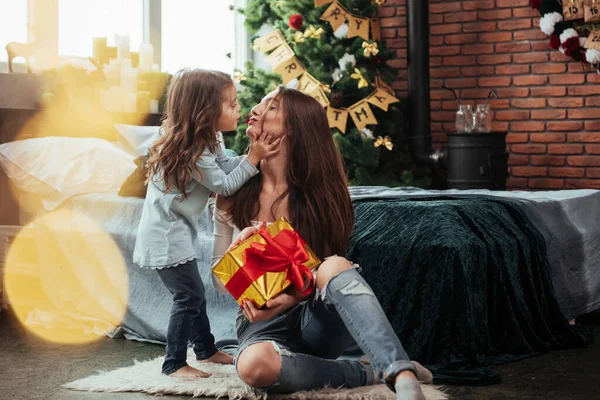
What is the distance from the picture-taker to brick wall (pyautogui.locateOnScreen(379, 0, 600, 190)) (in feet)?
19.3

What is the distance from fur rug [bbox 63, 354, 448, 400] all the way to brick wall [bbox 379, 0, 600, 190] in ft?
12.6

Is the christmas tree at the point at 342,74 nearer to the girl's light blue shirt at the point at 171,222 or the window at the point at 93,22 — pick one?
the window at the point at 93,22

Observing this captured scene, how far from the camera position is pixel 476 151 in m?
5.60

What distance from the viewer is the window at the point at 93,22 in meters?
4.91

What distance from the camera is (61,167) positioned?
12.9ft

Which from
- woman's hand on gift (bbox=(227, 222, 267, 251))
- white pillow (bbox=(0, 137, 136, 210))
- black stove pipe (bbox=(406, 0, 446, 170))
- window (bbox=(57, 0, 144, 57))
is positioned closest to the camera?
woman's hand on gift (bbox=(227, 222, 267, 251))

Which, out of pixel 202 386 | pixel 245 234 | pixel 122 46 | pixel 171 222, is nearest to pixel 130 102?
pixel 122 46

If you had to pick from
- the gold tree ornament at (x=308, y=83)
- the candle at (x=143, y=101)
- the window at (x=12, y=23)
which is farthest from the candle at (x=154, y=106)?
the gold tree ornament at (x=308, y=83)

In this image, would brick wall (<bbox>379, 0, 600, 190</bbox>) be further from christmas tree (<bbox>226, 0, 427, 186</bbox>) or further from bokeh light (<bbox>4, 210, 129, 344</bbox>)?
bokeh light (<bbox>4, 210, 129, 344</bbox>)

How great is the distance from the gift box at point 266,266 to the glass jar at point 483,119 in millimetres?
3828

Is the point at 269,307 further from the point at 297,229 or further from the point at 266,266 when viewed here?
the point at 297,229

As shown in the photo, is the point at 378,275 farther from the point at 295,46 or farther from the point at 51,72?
the point at 295,46

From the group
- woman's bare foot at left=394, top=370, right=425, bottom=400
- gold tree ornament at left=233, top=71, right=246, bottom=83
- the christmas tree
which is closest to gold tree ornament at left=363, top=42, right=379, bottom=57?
the christmas tree

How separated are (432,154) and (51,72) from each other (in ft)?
9.27
